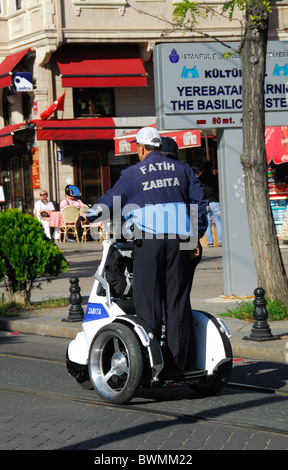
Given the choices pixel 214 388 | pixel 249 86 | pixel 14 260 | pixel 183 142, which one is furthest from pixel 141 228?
pixel 183 142

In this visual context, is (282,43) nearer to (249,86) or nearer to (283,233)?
(249,86)

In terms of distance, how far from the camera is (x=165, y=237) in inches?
266

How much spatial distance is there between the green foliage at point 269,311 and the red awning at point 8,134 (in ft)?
59.4

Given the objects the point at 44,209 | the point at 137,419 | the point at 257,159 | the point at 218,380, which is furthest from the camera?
the point at 44,209

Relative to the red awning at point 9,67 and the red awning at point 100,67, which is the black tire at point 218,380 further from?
the red awning at point 9,67

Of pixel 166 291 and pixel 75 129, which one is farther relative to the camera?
pixel 75 129

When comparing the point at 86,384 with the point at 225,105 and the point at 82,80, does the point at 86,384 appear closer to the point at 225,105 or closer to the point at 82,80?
the point at 225,105

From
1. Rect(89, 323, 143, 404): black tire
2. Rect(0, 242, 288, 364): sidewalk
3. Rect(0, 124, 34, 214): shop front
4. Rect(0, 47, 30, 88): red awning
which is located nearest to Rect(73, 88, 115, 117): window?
Rect(0, 124, 34, 214): shop front

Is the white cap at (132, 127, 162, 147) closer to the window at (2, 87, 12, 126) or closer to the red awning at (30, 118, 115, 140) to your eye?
the red awning at (30, 118, 115, 140)

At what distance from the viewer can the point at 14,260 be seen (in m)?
12.0

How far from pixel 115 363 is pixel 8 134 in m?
22.6

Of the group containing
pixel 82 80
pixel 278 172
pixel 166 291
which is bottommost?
pixel 166 291

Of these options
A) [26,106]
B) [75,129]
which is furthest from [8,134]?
[75,129]

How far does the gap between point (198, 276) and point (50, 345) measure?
19.6 feet
